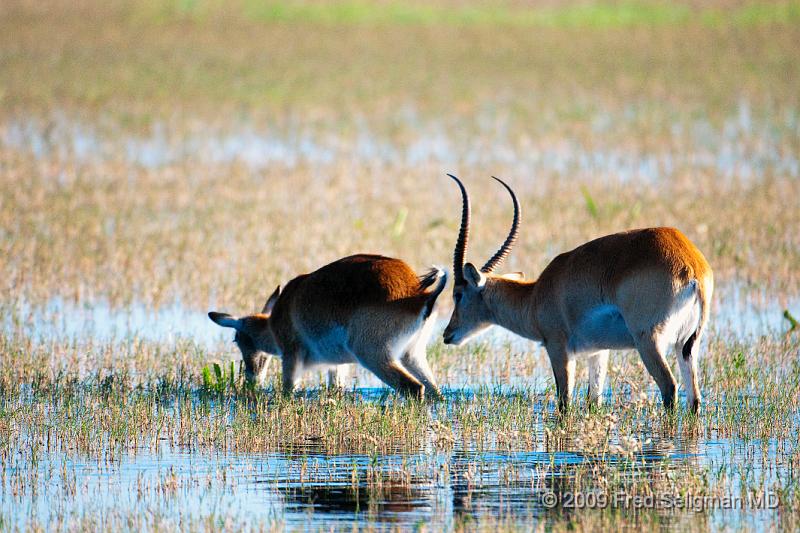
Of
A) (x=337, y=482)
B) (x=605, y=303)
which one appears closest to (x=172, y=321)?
(x=605, y=303)

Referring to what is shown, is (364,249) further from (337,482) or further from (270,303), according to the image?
(337,482)

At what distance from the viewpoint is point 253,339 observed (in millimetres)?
10414

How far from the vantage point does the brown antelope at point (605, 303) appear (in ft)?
28.2

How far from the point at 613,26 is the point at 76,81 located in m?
19.3

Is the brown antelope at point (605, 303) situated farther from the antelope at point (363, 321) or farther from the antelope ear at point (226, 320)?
the antelope ear at point (226, 320)

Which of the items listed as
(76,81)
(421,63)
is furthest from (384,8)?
(76,81)

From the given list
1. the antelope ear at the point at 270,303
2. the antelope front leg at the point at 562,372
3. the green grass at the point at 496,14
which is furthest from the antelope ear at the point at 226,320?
the green grass at the point at 496,14

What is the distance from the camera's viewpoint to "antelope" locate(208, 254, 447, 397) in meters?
9.27

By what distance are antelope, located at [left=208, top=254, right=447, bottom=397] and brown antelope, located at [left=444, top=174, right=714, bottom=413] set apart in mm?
525

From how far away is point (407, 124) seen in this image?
2631 cm

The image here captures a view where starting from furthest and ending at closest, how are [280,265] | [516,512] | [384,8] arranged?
[384,8], [280,265], [516,512]

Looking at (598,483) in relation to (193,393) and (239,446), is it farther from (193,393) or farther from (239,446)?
(193,393)

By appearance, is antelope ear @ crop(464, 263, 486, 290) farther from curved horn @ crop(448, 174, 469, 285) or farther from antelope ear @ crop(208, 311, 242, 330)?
antelope ear @ crop(208, 311, 242, 330)

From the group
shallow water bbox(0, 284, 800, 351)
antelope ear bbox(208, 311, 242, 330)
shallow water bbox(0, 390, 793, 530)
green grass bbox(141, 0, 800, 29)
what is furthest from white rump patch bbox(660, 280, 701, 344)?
Answer: green grass bbox(141, 0, 800, 29)
